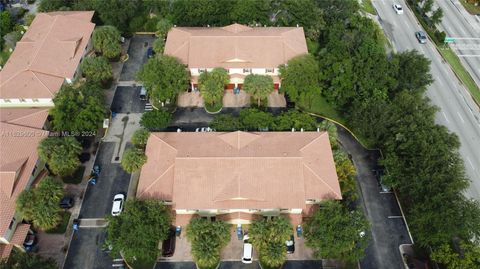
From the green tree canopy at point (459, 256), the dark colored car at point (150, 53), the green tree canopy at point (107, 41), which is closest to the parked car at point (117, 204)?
the green tree canopy at point (107, 41)

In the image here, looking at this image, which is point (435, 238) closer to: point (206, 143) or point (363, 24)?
point (206, 143)

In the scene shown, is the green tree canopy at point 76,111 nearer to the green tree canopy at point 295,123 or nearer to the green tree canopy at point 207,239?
the green tree canopy at point 207,239

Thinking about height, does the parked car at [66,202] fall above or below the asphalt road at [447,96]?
below

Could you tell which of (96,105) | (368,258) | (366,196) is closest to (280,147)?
(366,196)

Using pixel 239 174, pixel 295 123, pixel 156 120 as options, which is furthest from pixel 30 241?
pixel 295 123

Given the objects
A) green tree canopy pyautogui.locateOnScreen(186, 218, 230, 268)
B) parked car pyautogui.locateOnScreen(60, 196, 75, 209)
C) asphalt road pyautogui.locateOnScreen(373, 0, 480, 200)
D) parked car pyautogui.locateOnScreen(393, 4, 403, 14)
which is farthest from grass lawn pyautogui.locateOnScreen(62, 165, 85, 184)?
parked car pyautogui.locateOnScreen(393, 4, 403, 14)

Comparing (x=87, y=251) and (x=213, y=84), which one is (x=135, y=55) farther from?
(x=87, y=251)
